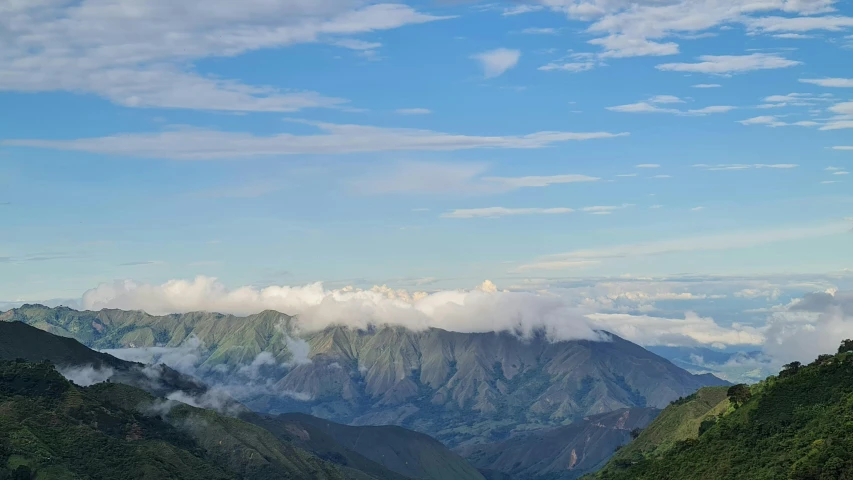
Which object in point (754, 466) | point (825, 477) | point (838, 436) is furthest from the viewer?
point (754, 466)

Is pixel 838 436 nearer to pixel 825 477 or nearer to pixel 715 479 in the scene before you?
pixel 825 477

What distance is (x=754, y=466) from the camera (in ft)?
633

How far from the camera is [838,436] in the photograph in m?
173

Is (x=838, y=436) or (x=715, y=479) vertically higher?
(x=838, y=436)

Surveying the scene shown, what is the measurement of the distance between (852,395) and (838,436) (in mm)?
27362

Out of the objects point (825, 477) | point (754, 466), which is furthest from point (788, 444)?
point (825, 477)

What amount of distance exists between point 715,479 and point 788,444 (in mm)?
16792

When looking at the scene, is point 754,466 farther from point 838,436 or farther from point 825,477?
point 825,477

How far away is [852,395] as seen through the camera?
19638cm

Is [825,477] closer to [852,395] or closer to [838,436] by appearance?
[838,436]

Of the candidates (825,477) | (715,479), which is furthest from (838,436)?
(715,479)

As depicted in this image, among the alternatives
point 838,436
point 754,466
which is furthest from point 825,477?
point 754,466

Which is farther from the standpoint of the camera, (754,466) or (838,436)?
(754,466)

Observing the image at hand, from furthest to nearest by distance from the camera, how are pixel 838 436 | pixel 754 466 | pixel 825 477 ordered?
pixel 754 466, pixel 838 436, pixel 825 477
